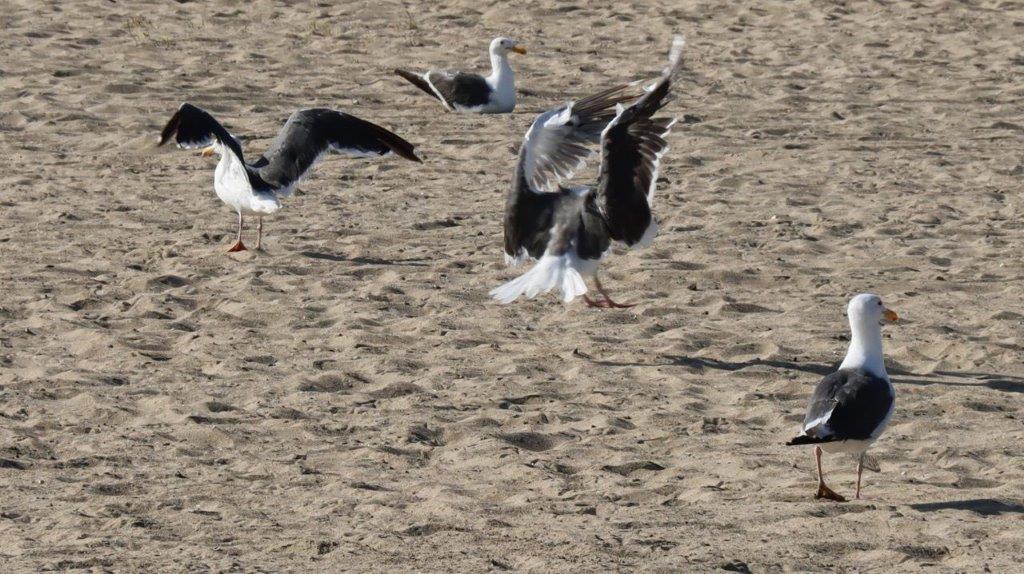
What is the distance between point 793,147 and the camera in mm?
12844

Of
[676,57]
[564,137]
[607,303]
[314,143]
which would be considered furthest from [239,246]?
[676,57]

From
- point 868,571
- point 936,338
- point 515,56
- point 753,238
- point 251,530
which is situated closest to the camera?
point 868,571

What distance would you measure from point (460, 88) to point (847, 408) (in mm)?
8018

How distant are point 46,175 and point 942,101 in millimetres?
7565

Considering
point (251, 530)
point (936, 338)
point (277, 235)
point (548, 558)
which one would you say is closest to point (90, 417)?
point (251, 530)

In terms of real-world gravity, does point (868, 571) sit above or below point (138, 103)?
above

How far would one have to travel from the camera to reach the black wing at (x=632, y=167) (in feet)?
26.9

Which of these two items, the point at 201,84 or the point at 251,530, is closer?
the point at 251,530

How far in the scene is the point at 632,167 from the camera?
27.8 ft

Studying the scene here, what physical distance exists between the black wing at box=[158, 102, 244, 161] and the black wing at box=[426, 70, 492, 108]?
3702mm

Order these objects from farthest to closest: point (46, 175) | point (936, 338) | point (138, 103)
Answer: point (138, 103), point (46, 175), point (936, 338)

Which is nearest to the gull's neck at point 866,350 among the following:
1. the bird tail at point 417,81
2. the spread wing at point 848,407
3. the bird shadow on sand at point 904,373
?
the spread wing at point 848,407

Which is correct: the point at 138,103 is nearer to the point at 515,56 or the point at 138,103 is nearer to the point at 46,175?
the point at 46,175

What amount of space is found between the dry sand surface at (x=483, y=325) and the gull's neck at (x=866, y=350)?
1.57 ft
